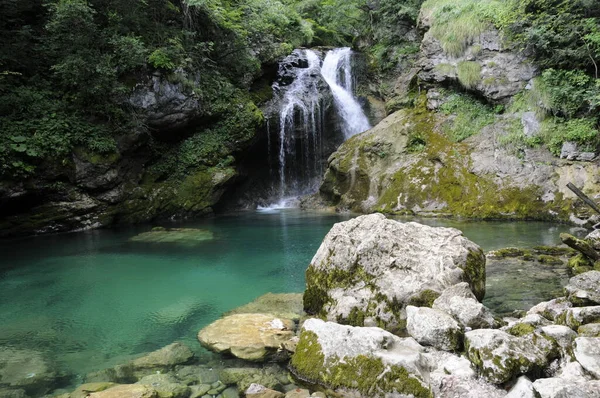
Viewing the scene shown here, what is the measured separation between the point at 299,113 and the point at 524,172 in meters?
11.1

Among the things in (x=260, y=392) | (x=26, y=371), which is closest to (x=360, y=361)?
(x=260, y=392)

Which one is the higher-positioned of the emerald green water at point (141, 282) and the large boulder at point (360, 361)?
the large boulder at point (360, 361)

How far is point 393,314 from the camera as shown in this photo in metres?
4.85

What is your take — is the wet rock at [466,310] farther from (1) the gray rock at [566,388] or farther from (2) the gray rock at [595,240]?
(2) the gray rock at [595,240]

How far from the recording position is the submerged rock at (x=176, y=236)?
39.1ft

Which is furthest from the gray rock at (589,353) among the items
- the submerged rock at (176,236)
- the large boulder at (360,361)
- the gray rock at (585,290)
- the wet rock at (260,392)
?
the submerged rock at (176,236)

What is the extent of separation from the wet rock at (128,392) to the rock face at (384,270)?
90.0 inches

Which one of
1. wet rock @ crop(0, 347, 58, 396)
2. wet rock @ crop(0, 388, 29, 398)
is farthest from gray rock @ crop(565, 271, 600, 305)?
wet rock @ crop(0, 388, 29, 398)

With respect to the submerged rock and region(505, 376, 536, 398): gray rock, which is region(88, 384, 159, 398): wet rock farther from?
the submerged rock

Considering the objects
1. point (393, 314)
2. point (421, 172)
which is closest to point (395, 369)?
point (393, 314)

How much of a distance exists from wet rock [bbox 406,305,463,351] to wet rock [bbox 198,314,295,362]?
156cm

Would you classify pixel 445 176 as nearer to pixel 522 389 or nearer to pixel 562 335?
pixel 562 335

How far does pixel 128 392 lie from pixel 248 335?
151 cm

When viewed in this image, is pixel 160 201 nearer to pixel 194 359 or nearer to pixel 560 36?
pixel 194 359
